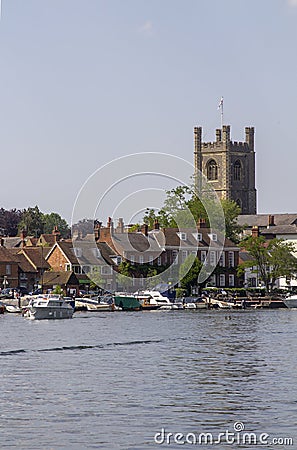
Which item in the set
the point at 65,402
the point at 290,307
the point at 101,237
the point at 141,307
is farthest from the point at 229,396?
the point at 101,237

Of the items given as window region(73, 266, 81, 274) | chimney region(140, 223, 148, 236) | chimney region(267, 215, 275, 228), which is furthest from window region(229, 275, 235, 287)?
chimney region(267, 215, 275, 228)

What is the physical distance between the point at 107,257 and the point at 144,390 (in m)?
93.8

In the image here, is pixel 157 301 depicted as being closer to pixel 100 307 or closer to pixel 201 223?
pixel 100 307

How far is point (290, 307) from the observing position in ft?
415

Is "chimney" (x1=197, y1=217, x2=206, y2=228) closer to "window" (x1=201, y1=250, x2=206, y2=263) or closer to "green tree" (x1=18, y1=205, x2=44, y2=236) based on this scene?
"window" (x1=201, y1=250, x2=206, y2=263)

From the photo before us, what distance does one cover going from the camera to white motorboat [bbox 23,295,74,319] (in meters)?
92.3

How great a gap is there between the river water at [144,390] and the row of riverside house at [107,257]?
5947cm

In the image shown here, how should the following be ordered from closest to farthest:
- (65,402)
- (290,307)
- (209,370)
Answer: (65,402) < (209,370) < (290,307)

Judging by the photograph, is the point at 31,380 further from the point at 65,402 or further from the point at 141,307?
the point at 141,307

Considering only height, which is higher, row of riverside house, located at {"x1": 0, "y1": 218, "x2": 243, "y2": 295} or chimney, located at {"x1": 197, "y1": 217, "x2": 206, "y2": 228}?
chimney, located at {"x1": 197, "y1": 217, "x2": 206, "y2": 228}

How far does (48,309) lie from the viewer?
3654 inches

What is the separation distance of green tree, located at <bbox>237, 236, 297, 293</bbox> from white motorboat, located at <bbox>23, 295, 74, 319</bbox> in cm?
4782

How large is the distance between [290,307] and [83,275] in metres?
27.1

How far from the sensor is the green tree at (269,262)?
138375mm
